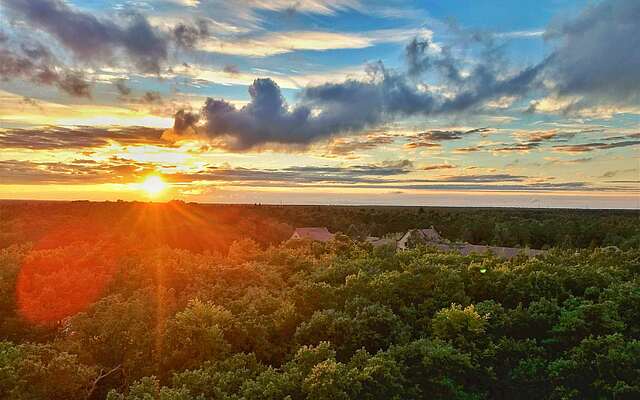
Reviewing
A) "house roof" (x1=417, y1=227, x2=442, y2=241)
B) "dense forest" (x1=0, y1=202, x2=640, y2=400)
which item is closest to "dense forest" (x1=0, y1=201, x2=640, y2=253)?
"house roof" (x1=417, y1=227, x2=442, y2=241)

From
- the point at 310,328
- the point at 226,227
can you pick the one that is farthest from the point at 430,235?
the point at 310,328

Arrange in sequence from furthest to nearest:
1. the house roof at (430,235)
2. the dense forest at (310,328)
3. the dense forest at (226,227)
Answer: the house roof at (430,235), the dense forest at (226,227), the dense forest at (310,328)

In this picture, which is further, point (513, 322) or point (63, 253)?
point (63, 253)

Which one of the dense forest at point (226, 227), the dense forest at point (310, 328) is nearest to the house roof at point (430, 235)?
the dense forest at point (226, 227)

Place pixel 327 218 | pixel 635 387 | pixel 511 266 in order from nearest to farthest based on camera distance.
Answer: pixel 635 387 < pixel 511 266 < pixel 327 218

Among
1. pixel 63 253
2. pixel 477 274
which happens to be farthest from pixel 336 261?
pixel 63 253

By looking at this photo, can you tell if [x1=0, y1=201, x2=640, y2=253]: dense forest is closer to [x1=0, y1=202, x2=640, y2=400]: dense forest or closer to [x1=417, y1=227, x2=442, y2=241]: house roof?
[x1=417, y1=227, x2=442, y2=241]: house roof

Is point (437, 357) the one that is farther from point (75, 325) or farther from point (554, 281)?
point (75, 325)

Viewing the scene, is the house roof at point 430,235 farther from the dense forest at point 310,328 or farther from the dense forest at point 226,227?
the dense forest at point 310,328

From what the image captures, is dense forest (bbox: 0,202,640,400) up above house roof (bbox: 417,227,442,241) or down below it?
above
